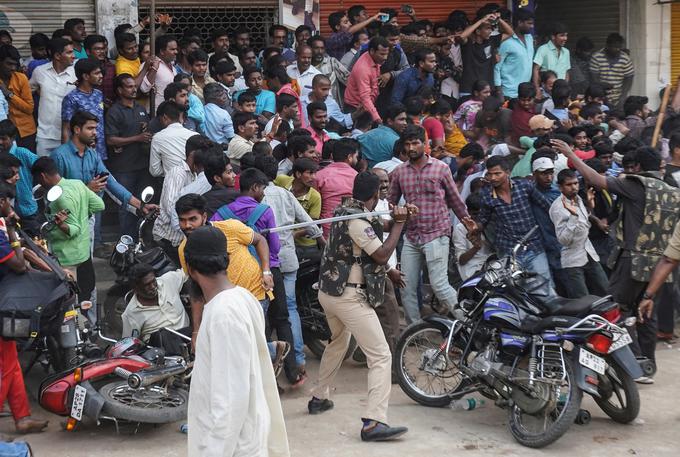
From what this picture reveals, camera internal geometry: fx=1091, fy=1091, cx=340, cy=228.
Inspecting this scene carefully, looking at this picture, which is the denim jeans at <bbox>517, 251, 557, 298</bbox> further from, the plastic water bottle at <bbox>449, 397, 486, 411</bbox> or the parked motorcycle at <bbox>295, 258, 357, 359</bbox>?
the parked motorcycle at <bbox>295, 258, 357, 359</bbox>

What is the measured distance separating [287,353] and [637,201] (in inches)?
116

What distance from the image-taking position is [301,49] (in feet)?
38.9

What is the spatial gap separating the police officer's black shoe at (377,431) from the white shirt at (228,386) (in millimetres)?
2763

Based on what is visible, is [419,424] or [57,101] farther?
[57,101]

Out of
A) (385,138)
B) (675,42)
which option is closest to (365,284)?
(385,138)

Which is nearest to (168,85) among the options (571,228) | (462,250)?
(462,250)

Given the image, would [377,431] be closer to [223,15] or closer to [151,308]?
[151,308]

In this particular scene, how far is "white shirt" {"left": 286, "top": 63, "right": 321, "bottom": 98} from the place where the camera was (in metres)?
11.8

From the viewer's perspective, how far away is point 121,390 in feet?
23.6

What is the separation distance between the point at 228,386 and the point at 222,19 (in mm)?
9287

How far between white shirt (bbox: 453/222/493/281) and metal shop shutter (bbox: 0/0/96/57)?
5.08m

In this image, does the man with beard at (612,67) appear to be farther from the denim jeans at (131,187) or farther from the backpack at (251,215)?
the backpack at (251,215)

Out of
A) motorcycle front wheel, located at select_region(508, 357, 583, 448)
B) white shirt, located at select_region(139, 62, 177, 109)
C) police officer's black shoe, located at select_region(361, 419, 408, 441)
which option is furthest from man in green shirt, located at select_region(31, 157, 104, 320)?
motorcycle front wheel, located at select_region(508, 357, 583, 448)

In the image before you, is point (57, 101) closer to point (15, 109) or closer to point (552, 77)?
point (15, 109)
